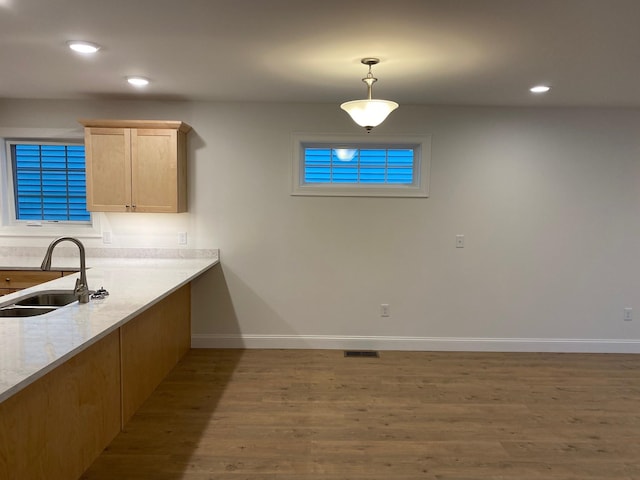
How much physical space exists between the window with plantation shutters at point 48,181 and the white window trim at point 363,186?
2060 millimetres

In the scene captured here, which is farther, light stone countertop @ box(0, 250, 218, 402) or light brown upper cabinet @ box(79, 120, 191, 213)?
light brown upper cabinet @ box(79, 120, 191, 213)

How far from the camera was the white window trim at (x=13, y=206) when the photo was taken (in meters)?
3.94

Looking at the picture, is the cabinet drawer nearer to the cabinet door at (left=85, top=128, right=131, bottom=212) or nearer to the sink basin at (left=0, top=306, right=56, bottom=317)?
the cabinet door at (left=85, top=128, right=131, bottom=212)

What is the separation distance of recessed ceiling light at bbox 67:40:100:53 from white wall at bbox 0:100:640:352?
4.64 ft

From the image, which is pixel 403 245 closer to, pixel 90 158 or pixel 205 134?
pixel 205 134

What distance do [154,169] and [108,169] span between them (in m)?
0.39

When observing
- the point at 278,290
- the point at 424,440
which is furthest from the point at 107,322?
the point at 278,290

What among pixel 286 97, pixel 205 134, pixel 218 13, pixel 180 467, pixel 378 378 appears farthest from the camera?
pixel 205 134

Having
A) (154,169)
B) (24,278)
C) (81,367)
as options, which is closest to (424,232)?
(154,169)

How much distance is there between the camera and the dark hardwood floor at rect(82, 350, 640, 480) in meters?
2.33

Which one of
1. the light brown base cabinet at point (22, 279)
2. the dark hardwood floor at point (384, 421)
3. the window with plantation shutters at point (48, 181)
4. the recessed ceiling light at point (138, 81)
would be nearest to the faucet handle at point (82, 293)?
the dark hardwood floor at point (384, 421)

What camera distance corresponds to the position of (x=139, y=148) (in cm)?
365

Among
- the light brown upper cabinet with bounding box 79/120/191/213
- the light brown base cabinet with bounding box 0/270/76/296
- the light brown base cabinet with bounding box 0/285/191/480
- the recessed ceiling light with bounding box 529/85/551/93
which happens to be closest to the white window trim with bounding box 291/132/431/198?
the recessed ceiling light with bounding box 529/85/551/93

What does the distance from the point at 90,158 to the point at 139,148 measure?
16.6 inches
